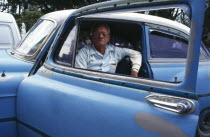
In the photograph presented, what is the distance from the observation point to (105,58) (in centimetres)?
252

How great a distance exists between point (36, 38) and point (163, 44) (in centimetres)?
163

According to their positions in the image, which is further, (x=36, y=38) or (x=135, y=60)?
(x=36, y=38)

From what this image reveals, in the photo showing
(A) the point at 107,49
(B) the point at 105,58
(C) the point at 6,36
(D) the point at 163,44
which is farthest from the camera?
(C) the point at 6,36

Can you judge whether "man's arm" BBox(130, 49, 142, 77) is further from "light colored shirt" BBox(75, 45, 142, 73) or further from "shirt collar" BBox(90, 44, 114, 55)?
"shirt collar" BBox(90, 44, 114, 55)

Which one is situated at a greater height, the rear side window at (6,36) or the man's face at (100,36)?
the man's face at (100,36)

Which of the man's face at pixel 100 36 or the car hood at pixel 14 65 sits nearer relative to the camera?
the man's face at pixel 100 36

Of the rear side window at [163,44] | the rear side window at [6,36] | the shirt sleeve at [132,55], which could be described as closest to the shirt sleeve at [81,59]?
the shirt sleeve at [132,55]

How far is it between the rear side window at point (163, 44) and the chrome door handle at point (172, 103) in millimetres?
1623

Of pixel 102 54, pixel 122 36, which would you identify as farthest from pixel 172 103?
pixel 122 36

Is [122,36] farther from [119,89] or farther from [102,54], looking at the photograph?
[119,89]

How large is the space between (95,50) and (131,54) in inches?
14.0

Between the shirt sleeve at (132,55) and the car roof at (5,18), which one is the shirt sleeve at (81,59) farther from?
the car roof at (5,18)

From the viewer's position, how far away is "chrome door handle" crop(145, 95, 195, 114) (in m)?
1.36

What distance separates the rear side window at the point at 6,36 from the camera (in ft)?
21.8
